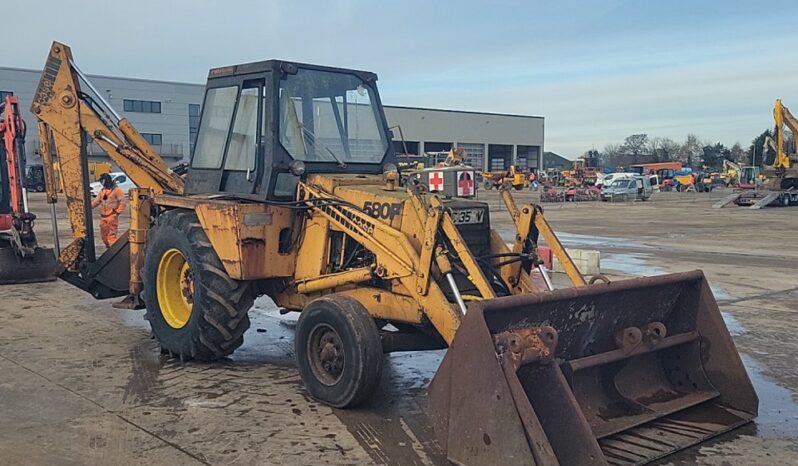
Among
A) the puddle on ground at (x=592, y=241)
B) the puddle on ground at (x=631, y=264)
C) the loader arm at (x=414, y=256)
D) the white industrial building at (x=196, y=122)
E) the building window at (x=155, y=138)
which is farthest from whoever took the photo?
the building window at (x=155, y=138)

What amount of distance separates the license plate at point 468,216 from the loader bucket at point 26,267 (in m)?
7.54

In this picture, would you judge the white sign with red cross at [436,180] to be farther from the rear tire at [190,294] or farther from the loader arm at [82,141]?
the rear tire at [190,294]

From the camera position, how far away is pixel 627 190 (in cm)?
4353

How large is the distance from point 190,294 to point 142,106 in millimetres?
58063

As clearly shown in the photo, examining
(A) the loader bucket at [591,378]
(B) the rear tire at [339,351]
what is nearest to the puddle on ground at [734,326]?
(A) the loader bucket at [591,378]

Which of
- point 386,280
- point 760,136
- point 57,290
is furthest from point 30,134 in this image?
point 760,136

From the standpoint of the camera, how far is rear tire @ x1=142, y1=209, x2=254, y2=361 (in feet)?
21.3

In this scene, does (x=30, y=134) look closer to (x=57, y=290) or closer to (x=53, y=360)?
(x=57, y=290)

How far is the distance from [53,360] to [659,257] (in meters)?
11.7

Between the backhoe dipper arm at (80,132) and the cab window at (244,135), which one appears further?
the backhoe dipper arm at (80,132)

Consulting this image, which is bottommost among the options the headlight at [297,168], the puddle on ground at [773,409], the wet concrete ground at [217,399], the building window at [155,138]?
the wet concrete ground at [217,399]

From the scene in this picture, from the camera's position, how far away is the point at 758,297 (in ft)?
34.5

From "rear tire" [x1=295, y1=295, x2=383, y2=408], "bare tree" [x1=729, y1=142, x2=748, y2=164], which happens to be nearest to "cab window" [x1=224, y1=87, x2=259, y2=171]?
"rear tire" [x1=295, y1=295, x2=383, y2=408]

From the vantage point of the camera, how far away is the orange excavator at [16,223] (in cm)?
1079
